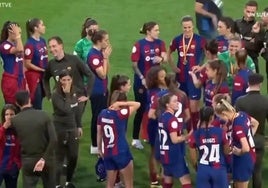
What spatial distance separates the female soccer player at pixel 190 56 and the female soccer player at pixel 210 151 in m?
2.72

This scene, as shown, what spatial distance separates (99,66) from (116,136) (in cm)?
190

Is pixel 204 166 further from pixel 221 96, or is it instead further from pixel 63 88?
pixel 63 88

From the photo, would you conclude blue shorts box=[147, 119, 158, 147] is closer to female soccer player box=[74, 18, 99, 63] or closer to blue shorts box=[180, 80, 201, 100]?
blue shorts box=[180, 80, 201, 100]

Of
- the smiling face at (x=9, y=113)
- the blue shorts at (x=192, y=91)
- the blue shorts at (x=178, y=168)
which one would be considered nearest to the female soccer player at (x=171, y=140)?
the blue shorts at (x=178, y=168)

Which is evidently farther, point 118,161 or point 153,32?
point 153,32

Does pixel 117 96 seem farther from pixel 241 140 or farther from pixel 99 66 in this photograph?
pixel 99 66

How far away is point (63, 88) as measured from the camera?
29.3 feet

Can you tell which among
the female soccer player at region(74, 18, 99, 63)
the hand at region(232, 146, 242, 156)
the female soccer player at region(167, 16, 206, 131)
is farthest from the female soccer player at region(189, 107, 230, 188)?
the female soccer player at region(74, 18, 99, 63)

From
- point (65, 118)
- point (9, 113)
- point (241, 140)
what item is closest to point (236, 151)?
point (241, 140)

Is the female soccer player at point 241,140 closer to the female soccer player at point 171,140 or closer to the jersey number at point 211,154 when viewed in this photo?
the jersey number at point 211,154

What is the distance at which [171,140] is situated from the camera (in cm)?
836

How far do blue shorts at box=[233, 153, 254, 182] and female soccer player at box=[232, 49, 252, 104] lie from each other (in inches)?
55.6

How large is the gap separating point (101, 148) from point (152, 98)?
915mm

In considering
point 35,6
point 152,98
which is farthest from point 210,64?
point 35,6
